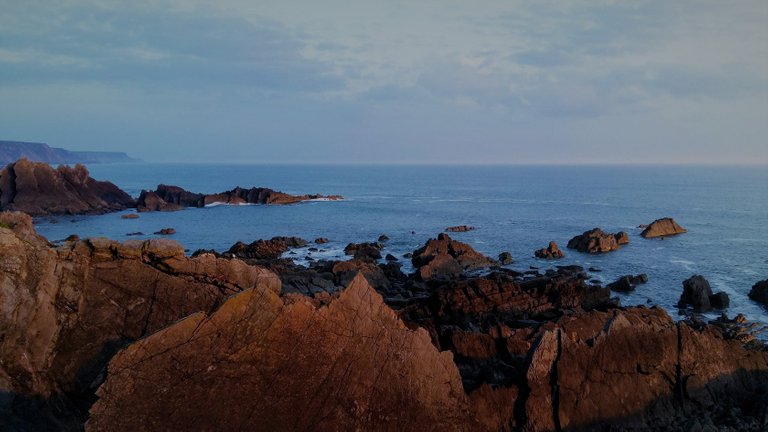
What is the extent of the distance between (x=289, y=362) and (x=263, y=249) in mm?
44939

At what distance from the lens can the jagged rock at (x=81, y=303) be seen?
A: 47.4ft

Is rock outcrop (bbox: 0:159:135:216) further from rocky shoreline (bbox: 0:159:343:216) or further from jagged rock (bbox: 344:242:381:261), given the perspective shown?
jagged rock (bbox: 344:242:381:261)

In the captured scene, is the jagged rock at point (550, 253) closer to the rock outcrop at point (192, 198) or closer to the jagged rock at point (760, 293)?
the jagged rock at point (760, 293)

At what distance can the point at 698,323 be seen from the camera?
33.0 metres

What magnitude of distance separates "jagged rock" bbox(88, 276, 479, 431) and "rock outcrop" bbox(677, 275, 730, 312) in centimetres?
3148

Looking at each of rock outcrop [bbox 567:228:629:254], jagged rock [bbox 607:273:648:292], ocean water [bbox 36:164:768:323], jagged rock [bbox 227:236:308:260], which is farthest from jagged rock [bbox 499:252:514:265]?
jagged rock [bbox 227:236:308:260]

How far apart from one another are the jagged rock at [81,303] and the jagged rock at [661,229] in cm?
6662

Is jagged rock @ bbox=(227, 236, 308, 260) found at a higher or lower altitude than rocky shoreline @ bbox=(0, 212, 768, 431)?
lower

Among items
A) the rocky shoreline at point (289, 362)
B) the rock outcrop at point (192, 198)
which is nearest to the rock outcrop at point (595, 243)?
the rocky shoreline at point (289, 362)

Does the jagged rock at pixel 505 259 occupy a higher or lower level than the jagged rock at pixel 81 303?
lower

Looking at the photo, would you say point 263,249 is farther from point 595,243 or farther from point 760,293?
point 760,293

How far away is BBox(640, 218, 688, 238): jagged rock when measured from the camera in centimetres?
7244

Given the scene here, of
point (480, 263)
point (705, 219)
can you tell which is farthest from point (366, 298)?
point (705, 219)

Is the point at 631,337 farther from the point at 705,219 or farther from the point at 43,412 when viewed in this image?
the point at 705,219
